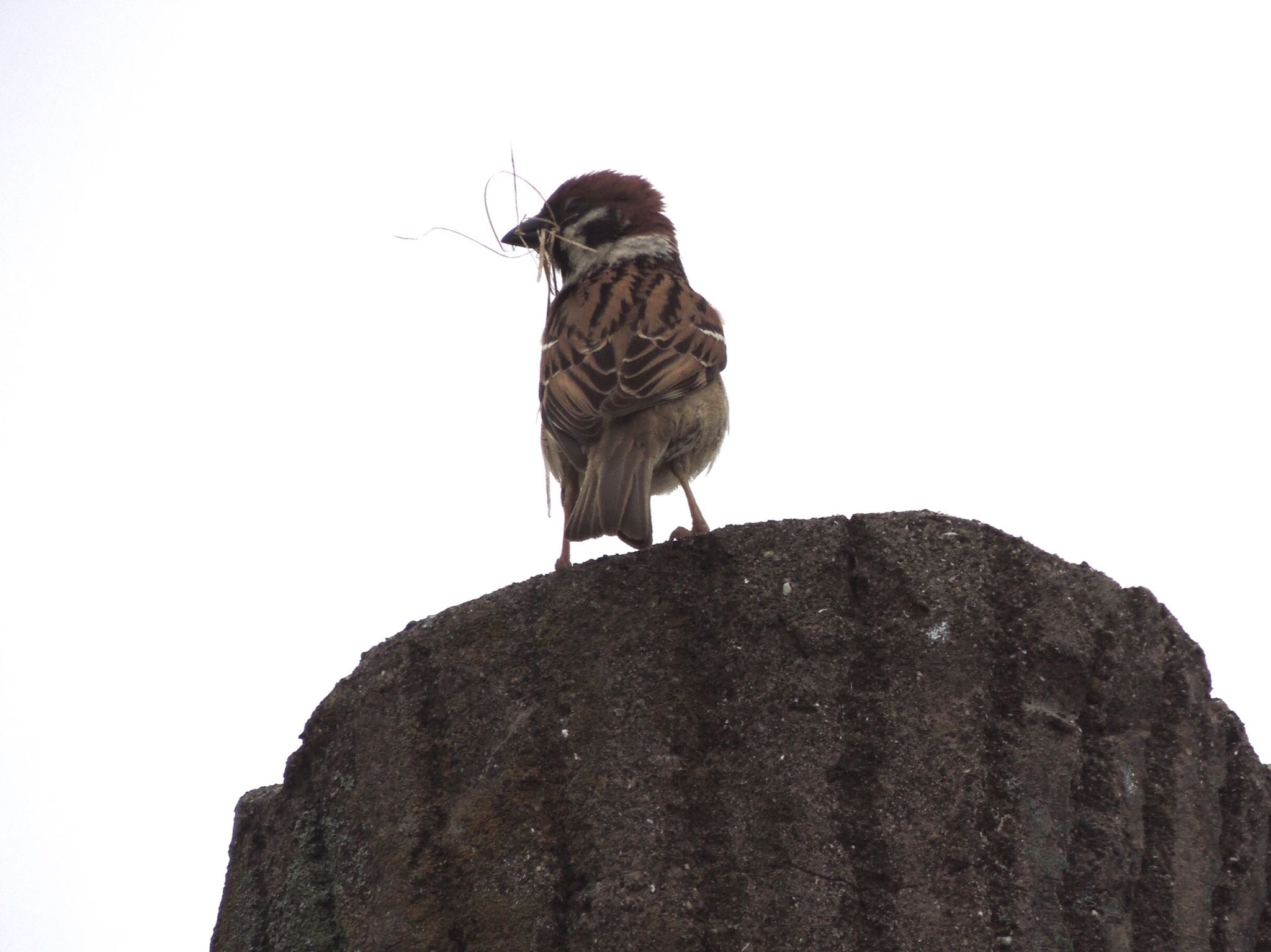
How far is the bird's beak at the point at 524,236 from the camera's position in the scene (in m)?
5.92

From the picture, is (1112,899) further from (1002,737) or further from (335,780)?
(335,780)

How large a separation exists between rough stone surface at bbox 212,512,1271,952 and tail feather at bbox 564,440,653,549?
1.15 meters

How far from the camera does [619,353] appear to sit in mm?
4906

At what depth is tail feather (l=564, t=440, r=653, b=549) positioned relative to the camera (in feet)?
14.0

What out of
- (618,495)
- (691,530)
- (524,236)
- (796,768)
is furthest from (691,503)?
(796,768)

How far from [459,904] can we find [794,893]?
68 centimetres

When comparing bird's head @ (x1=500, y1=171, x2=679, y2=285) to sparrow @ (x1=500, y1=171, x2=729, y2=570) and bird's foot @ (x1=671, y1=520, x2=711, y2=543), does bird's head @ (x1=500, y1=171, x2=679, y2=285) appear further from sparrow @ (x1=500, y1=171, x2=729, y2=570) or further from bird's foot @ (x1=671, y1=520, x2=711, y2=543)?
bird's foot @ (x1=671, y1=520, x2=711, y2=543)

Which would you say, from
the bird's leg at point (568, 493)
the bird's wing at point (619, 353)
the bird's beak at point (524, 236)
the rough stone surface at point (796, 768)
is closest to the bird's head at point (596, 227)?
the bird's beak at point (524, 236)

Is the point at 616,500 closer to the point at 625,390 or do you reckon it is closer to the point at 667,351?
the point at 625,390

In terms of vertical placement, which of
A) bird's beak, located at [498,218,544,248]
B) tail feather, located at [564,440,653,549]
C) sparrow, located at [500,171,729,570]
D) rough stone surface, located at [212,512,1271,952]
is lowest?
rough stone surface, located at [212,512,1271,952]

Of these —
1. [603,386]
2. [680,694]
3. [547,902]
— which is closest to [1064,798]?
[680,694]

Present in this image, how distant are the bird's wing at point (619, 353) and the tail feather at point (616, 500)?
0.51ft

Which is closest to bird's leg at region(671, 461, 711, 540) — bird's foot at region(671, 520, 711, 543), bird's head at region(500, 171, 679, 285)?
bird's foot at region(671, 520, 711, 543)

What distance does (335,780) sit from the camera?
319cm
